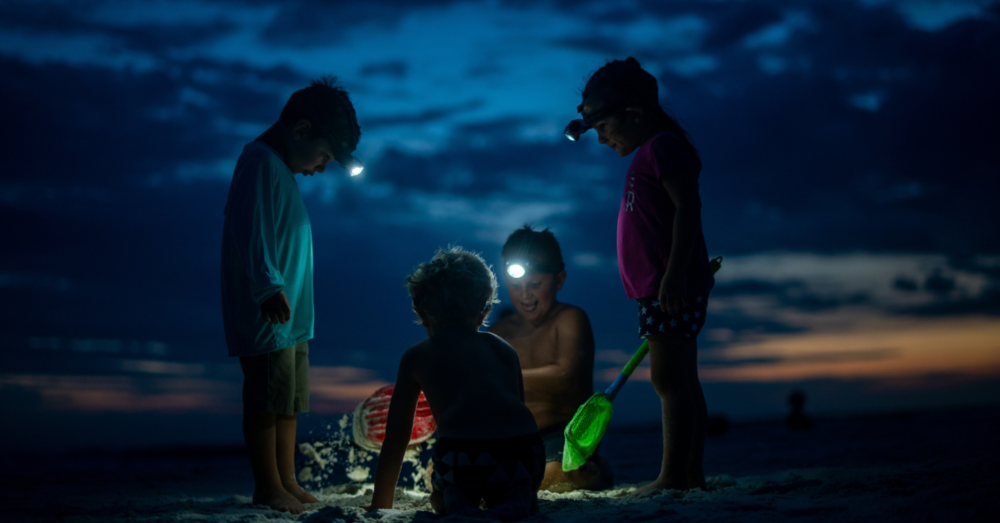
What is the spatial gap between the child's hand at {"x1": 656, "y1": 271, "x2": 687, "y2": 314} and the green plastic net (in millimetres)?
731

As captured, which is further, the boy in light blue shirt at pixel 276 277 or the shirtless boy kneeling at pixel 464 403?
the boy in light blue shirt at pixel 276 277

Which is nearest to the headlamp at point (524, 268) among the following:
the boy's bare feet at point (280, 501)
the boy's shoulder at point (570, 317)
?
the boy's shoulder at point (570, 317)

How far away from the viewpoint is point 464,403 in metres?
2.25

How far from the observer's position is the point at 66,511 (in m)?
2.96

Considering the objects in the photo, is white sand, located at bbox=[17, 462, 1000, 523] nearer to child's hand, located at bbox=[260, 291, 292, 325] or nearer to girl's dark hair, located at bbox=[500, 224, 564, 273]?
child's hand, located at bbox=[260, 291, 292, 325]

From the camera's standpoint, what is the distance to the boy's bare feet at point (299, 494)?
2982 mm

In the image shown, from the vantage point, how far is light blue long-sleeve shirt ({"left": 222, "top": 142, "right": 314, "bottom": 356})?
9.18 feet

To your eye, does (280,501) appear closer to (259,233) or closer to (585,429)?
(259,233)

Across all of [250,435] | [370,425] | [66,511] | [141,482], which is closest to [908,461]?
[370,425]

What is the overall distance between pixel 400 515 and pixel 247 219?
1470mm

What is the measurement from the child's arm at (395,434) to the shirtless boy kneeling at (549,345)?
938mm

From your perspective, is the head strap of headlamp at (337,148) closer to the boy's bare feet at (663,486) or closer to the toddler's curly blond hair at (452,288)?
the toddler's curly blond hair at (452,288)

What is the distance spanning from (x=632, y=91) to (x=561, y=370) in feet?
4.95

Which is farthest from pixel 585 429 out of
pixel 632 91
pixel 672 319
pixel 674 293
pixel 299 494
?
pixel 632 91
